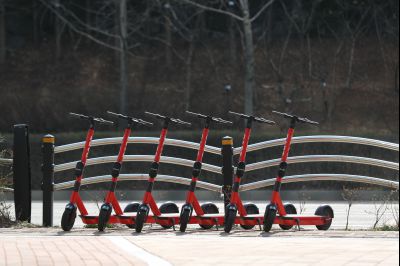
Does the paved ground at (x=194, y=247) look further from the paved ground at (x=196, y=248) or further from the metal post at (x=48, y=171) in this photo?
the metal post at (x=48, y=171)

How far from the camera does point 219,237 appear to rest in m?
12.4

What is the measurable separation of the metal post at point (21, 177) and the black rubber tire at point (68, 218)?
1.39 m

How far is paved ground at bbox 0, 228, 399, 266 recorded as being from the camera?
968 cm

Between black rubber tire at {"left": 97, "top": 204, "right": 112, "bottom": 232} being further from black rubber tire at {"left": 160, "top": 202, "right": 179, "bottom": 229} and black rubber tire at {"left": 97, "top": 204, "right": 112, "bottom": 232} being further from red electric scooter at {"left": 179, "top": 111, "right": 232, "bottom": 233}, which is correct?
black rubber tire at {"left": 160, "top": 202, "right": 179, "bottom": 229}

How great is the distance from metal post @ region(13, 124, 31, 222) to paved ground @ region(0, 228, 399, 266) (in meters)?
1.25

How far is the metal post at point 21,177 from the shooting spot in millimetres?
14750

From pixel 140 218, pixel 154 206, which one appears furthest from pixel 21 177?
pixel 140 218

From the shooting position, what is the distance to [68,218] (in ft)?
44.0

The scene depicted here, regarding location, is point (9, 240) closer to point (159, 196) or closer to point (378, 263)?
point (378, 263)

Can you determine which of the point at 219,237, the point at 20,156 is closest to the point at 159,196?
the point at 20,156

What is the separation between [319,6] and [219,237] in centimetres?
3543

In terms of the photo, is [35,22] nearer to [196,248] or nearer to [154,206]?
[154,206]

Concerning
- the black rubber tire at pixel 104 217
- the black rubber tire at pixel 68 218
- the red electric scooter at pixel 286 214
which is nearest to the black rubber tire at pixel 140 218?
the black rubber tire at pixel 104 217

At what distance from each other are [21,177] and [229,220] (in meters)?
3.15
